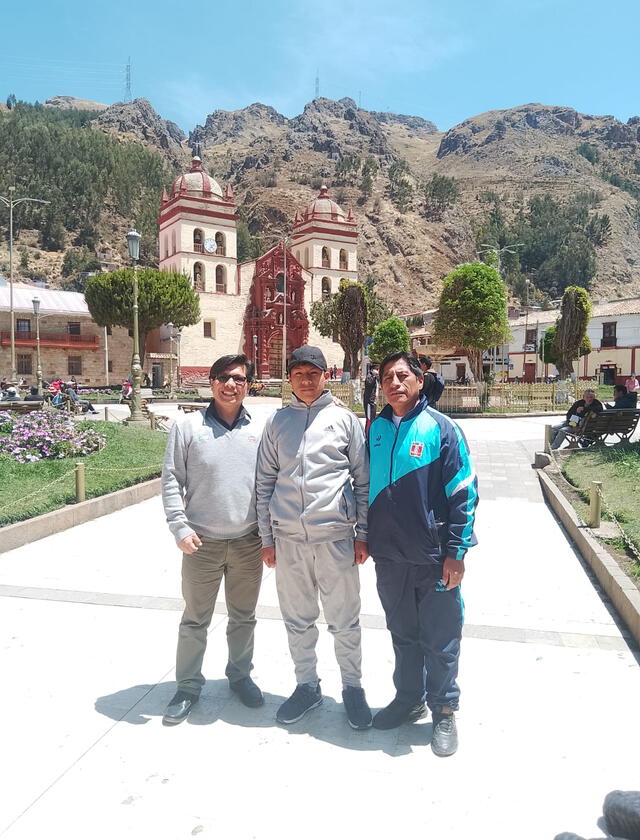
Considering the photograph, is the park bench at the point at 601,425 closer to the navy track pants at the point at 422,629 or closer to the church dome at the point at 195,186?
the navy track pants at the point at 422,629

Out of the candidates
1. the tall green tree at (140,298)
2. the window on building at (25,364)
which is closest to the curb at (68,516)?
the tall green tree at (140,298)

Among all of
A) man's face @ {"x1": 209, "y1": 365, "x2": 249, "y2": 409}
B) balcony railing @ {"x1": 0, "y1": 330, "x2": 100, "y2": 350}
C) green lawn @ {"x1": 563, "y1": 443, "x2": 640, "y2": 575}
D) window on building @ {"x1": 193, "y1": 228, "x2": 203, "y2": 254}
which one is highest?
window on building @ {"x1": 193, "y1": 228, "x2": 203, "y2": 254}

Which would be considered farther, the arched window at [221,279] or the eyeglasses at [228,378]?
the arched window at [221,279]

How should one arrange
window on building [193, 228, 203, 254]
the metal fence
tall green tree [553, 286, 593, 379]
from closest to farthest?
the metal fence → tall green tree [553, 286, 593, 379] → window on building [193, 228, 203, 254]

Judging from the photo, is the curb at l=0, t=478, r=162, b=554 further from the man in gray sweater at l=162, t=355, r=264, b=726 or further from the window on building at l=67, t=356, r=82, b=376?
the window on building at l=67, t=356, r=82, b=376

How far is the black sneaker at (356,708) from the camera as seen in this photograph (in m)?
2.90

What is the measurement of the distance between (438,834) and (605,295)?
10462 centimetres

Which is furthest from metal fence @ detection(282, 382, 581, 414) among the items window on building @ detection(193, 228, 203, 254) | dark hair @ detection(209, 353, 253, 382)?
window on building @ detection(193, 228, 203, 254)

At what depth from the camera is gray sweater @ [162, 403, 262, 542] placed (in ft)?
10.0

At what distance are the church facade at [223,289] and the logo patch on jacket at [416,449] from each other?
42.0 meters

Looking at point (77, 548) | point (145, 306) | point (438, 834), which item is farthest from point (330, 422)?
point (145, 306)

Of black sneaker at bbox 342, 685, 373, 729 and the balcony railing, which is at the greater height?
the balcony railing

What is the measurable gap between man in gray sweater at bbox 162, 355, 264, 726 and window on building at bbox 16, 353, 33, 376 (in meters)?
42.4

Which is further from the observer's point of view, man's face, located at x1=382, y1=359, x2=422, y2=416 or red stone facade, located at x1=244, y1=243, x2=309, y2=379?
red stone facade, located at x1=244, y1=243, x2=309, y2=379
